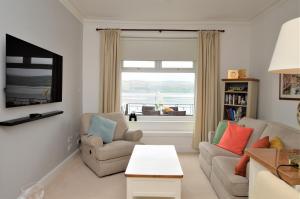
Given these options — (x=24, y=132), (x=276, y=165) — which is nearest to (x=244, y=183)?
(x=276, y=165)

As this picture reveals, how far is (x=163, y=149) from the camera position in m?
3.18

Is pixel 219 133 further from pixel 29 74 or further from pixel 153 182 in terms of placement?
pixel 29 74

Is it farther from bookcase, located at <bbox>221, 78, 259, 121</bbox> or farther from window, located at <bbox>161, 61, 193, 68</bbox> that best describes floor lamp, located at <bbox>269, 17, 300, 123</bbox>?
window, located at <bbox>161, 61, 193, 68</bbox>

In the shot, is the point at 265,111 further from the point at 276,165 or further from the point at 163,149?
the point at 276,165

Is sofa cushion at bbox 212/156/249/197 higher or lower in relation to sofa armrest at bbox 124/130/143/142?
lower

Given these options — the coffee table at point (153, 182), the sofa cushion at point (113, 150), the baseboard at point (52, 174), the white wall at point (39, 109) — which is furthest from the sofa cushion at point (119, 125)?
the coffee table at point (153, 182)

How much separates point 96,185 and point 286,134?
7.81ft

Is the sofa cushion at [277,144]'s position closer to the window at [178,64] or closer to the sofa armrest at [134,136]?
the sofa armrest at [134,136]

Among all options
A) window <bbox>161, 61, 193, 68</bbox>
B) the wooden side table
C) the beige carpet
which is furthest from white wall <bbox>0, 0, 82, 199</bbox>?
the wooden side table

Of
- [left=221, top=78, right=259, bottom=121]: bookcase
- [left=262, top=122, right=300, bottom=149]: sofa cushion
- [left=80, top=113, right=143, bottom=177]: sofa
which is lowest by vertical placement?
[left=80, top=113, right=143, bottom=177]: sofa

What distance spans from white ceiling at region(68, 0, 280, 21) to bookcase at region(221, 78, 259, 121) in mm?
1213

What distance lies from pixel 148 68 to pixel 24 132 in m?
2.89

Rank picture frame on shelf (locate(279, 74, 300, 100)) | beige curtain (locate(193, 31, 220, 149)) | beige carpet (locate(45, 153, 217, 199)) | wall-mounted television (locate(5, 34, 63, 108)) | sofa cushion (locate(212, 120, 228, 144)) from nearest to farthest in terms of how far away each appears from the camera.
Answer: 1. wall-mounted television (locate(5, 34, 63, 108))
2. beige carpet (locate(45, 153, 217, 199))
3. picture frame on shelf (locate(279, 74, 300, 100))
4. sofa cushion (locate(212, 120, 228, 144))
5. beige curtain (locate(193, 31, 220, 149))

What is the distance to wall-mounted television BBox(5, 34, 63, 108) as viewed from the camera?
2.15m
